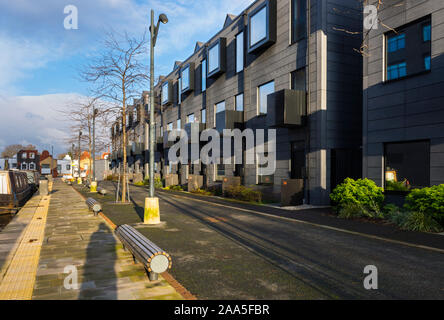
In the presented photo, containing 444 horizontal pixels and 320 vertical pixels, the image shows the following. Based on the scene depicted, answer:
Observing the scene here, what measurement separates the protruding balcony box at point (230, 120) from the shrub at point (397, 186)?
37.9ft

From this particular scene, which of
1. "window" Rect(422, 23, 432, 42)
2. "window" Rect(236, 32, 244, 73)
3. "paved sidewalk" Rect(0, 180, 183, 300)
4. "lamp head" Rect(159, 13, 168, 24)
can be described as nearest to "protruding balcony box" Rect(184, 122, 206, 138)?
"window" Rect(236, 32, 244, 73)

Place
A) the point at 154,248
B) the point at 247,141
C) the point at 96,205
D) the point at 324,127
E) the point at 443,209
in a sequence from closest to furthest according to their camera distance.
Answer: the point at 154,248 < the point at 443,209 < the point at 96,205 < the point at 324,127 < the point at 247,141

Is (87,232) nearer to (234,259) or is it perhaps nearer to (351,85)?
(234,259)

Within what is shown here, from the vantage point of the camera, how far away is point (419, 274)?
591cm

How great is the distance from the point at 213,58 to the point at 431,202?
20.9 metres

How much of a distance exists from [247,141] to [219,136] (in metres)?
4.14

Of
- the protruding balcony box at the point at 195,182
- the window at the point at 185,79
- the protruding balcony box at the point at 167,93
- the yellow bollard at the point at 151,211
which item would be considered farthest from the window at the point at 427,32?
the protruding balcony box at the point at 167,93

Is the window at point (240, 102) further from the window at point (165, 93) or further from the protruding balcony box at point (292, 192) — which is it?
the window at point (165, 93)

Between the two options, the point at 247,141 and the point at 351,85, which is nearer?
the point at 351,85

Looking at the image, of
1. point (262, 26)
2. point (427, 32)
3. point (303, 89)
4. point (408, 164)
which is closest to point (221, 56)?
point (262, 26)

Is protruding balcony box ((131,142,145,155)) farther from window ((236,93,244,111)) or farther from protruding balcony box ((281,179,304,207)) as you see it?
protruding balcony box ((281,179,304,207))

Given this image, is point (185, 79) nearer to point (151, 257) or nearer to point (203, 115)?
point (203, 115)

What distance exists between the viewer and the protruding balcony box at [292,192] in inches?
634
